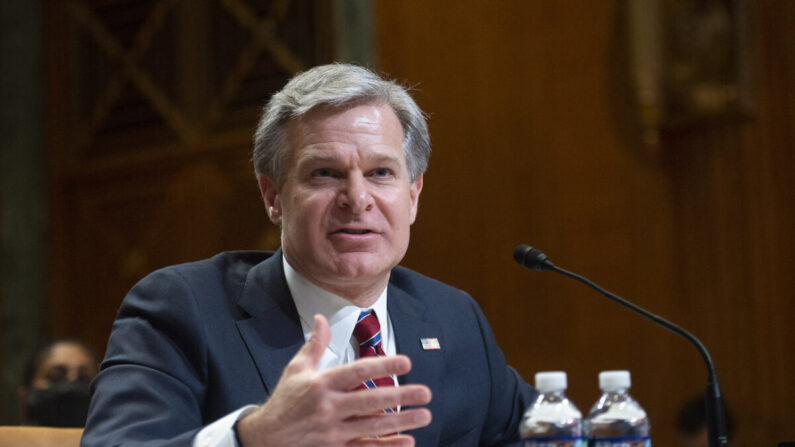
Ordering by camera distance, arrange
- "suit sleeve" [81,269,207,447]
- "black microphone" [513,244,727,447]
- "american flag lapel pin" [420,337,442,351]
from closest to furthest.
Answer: "suit sleeve" [81,269,207,447] < "black microphone" [513,244,727,447] < "american flag lapel pin" [420,337,442,351]

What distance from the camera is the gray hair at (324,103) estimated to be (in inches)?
86.4

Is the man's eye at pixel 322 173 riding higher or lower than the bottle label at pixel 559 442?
higher

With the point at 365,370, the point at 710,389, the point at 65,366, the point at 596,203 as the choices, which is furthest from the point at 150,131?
the point at 365,370

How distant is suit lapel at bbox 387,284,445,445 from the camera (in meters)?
2.21

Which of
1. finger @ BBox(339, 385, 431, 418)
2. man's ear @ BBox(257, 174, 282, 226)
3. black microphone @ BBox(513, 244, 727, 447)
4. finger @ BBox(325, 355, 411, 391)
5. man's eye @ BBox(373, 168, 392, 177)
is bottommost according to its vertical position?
black microphone @ BBox(513, 244, 727, 447)

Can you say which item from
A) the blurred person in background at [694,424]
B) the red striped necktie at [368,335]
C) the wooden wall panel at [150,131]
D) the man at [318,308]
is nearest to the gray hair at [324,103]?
the man at [318,308]

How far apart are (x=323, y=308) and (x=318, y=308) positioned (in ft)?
0.04

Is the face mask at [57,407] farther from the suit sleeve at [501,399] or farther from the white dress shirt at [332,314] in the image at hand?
the suit sleeve at [501,399]

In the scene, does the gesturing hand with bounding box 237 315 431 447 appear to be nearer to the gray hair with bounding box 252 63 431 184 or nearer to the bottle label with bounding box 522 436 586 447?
the bottle label with bounding box 522 436 586 447

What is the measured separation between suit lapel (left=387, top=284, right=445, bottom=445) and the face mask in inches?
54.9

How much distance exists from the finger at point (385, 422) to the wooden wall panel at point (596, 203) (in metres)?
3.14

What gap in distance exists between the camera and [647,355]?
4.56 meters

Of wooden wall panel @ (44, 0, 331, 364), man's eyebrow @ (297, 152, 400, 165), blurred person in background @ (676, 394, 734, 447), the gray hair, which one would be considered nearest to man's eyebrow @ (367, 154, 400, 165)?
man's eyebrow @ (297, 152, 400, 165)

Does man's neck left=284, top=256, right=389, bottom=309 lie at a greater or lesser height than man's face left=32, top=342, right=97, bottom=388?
greater
